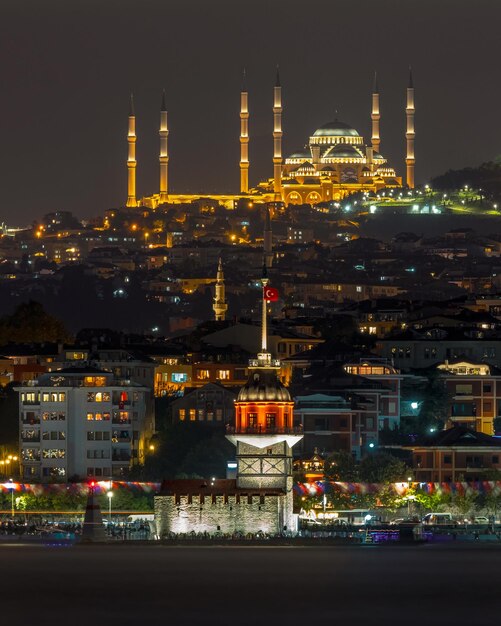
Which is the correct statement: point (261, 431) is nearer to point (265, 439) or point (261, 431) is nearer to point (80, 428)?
point (265, 439)

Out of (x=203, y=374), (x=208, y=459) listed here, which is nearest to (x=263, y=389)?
(x=208, y=459)

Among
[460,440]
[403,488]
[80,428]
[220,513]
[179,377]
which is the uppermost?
[179,377]

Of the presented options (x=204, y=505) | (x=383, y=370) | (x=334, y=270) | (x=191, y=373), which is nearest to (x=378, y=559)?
(x=204, y=505)

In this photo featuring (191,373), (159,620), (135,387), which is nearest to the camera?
(159,620)

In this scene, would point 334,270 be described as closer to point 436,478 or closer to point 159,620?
point 436,478

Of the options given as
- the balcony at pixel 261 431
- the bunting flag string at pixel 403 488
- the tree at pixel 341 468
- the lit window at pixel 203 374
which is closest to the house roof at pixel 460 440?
the bunting flag string at pixel 403 488

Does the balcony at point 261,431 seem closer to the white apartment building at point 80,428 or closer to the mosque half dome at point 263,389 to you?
the mosque half dome at point 263,389

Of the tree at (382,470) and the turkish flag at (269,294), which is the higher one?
the turkish flag at (269,294)
